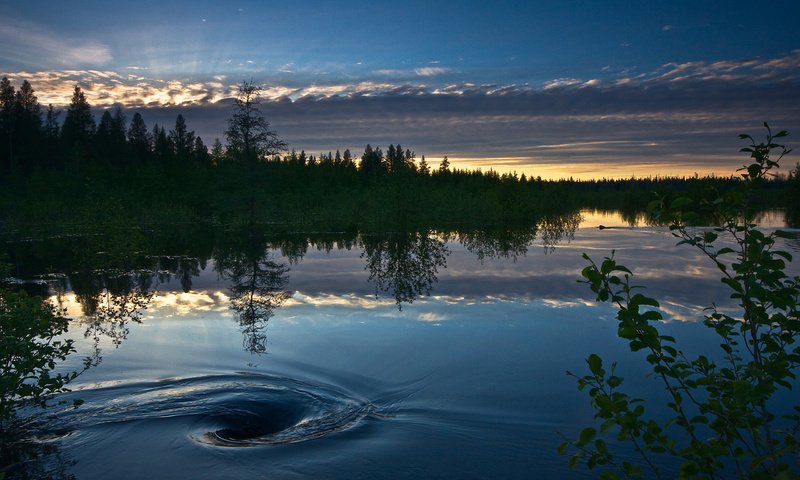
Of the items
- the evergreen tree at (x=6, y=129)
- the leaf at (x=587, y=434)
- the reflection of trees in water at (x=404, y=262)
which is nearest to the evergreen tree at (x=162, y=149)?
the evergreen tree at (x=6, y=129)

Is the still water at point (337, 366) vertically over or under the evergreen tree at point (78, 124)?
under

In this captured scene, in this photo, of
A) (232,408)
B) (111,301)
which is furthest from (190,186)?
(232,408)

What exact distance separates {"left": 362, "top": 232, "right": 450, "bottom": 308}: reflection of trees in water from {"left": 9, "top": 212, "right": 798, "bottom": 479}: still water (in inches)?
7.2

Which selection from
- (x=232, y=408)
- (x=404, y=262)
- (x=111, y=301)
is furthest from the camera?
(x=404, y=262)

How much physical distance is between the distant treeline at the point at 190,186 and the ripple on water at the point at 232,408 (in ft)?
73.2

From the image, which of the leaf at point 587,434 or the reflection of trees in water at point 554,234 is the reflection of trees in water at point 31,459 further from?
the reflection of trees in water at point 554,234

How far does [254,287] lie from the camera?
18.0 metres

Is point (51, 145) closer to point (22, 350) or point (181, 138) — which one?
point (181, 138)

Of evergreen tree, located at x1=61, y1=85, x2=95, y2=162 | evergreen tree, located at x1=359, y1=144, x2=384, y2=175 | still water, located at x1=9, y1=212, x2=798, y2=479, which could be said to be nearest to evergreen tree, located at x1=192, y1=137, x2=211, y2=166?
evergreen tree, located at x1=61, y1=85, x2=95, y2=162

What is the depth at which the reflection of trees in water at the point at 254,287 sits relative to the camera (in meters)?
12.4

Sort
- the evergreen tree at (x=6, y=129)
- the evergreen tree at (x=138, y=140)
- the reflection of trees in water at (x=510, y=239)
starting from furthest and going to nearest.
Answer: the evergreen tree at (x=138, y=140), the evergreen tree at (x=6, y=129), the reflection of trees in water at (x=510, y=239)

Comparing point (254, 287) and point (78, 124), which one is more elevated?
point (78, 124)

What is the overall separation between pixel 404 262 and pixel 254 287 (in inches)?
269

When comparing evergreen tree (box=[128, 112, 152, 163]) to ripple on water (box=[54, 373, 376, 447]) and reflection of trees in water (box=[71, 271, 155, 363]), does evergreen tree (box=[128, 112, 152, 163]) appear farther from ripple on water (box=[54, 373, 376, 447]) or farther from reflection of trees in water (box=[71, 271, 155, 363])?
ripple on water (box=[54, 373, 376, 447])
